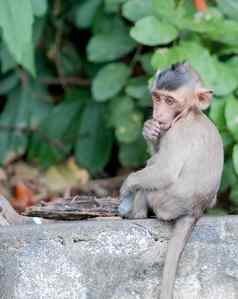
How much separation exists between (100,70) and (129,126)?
67 cm

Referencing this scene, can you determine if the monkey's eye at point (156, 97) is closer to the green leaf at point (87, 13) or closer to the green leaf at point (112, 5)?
the green leaf at point (112, 5)

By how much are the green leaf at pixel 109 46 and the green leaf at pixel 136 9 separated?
60 centimetres

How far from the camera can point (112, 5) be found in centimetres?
888

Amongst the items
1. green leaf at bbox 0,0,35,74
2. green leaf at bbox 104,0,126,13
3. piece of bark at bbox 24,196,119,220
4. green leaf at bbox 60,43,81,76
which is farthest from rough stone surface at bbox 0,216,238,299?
green leaf at bbox 60,43,81,76

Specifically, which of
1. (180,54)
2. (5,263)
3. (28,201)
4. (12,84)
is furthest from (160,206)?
(12,84)

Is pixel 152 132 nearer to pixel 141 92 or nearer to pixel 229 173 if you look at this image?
pixel 229 173

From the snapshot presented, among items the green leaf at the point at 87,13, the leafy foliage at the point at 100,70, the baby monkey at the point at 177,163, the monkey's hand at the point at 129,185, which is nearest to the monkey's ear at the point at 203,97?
the baby monkey at the point at 177,163

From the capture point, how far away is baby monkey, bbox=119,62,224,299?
6.07 meters

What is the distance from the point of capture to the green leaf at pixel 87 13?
31.0 ft

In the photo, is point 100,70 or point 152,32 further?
point 100,70

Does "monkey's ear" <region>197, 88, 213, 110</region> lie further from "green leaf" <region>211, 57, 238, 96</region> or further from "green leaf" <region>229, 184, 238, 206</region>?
"green leaf" <region>229, 184, 238, 206</region>

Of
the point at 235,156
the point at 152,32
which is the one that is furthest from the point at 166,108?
the point at 152,32

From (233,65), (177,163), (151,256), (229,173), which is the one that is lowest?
(229,173)

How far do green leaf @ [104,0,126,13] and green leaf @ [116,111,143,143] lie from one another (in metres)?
0.84
